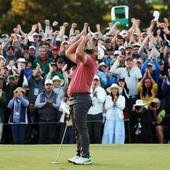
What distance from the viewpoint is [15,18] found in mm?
46656

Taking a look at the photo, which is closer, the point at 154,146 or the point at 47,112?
the point at 154,146

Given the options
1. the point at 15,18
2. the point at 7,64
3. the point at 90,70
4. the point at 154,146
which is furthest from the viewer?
the point at 15,18

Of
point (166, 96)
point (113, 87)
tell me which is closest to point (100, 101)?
point (113, 87)

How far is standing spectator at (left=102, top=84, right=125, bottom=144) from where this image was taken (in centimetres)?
1856

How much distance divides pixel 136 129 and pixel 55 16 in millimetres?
29680

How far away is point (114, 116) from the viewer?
18.6 meters

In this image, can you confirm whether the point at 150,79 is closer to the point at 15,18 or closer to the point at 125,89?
the point at 125,89

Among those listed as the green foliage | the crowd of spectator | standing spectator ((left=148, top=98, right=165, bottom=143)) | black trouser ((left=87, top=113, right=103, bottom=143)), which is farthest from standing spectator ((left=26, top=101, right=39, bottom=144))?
the green foliage

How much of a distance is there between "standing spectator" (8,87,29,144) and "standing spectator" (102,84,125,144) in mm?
2225

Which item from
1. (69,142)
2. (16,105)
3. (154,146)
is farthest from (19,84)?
(154,146)

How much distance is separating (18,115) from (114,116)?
2.62 metres

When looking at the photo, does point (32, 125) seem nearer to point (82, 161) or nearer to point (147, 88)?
point (147, 88)

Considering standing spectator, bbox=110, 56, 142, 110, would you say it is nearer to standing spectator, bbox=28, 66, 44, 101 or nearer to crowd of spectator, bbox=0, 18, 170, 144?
crowd of spectator, bbox=0, 18, 170, 144

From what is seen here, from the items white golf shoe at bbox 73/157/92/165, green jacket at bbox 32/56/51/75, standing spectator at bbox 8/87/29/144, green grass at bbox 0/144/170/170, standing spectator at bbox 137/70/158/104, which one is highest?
green jacket at bbox 32/56/51/75
